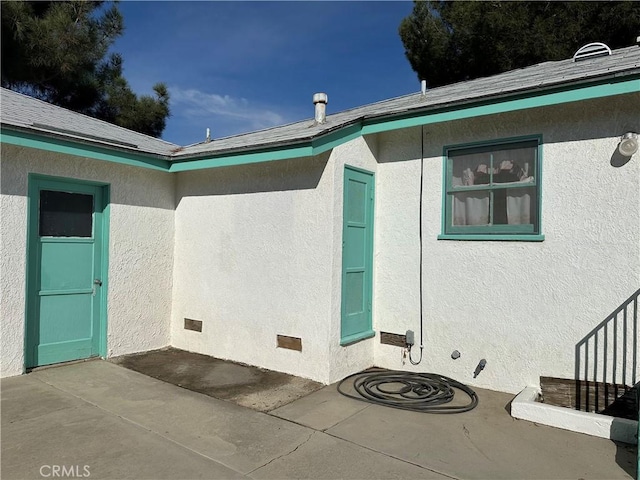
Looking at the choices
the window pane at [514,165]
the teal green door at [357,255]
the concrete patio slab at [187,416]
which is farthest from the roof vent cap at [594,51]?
the concrete patio slab at [187,416]

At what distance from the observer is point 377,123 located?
5.59 meters

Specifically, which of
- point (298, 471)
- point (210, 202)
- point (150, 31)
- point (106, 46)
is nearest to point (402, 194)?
point (210, 202)

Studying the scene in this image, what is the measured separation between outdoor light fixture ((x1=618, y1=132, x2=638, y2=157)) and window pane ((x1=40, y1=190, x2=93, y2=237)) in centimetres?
644

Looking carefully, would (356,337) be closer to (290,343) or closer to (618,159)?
(290,343)

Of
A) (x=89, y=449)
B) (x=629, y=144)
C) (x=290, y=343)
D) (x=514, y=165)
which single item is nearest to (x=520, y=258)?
(x=514, y=165)

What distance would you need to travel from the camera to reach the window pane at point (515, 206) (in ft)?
16.1

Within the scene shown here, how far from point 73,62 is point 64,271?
372 inches

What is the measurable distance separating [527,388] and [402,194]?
270cm

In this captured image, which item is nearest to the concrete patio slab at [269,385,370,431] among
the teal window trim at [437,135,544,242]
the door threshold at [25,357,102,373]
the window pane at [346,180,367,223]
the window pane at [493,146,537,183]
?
the window pane at [346,180,367,223]

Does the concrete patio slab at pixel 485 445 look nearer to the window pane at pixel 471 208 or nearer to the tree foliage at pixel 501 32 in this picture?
the window pane at pixel 471 208

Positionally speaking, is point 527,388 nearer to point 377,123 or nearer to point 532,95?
point 532,95

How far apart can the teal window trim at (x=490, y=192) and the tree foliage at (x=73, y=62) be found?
466 inches

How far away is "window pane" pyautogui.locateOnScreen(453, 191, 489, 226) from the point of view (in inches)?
205

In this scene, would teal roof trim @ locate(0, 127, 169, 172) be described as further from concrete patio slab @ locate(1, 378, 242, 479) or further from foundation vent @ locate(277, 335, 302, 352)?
foundation vent @ locate(277, 335, 302, 352)
